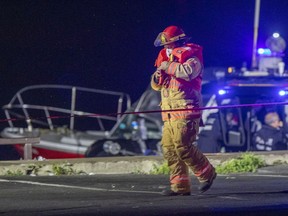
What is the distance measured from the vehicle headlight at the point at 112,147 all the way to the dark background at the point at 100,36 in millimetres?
16259

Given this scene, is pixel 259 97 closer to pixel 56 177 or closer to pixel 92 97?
pixel 56 177

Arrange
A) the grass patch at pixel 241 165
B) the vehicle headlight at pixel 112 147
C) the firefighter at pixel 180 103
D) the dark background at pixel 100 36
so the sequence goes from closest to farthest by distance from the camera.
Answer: the firefighter at pixel 180 103, the grass patch at pixel 241 165, the vehicle headlight at pixel 112 147, the dark background at pixel 100 36

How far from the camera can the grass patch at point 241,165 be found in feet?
38.7

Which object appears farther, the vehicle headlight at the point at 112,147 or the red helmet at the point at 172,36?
the vehicle headlight at the point at 112,147

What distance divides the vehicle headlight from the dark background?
16.3 metres

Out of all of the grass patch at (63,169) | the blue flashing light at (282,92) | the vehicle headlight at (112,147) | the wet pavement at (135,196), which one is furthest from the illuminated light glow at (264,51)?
the grass patch at (63,169)

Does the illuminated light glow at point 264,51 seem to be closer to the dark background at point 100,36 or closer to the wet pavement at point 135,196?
the wet pavement at point 135,196

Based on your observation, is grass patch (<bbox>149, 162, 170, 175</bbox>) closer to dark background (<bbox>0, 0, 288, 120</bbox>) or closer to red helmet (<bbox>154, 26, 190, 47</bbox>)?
red helmet (<bbox>154, 26, 190, 47</bbox>)

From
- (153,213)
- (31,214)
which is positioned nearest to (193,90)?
(153,213)

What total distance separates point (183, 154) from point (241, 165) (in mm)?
3065

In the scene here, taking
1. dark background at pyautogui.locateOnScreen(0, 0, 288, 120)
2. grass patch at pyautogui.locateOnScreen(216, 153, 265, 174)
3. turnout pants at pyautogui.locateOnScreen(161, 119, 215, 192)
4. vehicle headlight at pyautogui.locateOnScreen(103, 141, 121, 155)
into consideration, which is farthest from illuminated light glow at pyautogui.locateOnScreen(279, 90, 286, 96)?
dark background at pyautogui.locateOnScreen(0, 0, 288, 120)

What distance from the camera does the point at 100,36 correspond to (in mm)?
34812

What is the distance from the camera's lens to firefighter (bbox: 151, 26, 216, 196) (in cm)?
891

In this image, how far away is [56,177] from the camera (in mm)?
11453
